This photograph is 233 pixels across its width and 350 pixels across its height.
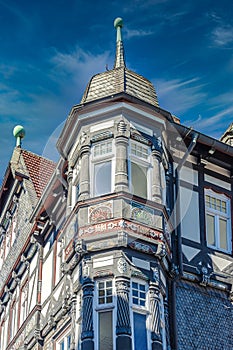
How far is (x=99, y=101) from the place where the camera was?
20500 millimetres

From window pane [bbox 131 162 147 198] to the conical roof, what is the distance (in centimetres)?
185

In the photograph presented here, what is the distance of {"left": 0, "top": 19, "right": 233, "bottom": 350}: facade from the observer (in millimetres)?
18266

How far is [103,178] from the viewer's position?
1992cm

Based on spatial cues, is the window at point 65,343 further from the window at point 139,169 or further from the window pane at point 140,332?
the window at point 139,169

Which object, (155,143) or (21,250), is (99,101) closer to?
(155,143)

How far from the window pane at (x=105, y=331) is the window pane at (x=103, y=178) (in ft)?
10.2

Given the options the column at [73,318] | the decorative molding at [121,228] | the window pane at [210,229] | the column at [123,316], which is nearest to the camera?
the column at [123,316]

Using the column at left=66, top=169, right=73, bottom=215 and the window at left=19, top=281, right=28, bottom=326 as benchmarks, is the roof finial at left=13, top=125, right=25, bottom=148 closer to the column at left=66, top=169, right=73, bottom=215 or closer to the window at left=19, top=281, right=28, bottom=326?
the window at left=19, top=281, right=28, bottom=326

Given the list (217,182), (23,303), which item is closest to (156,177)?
(217,182)

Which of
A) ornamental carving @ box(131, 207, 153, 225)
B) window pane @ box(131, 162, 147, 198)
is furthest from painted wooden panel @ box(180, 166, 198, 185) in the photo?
ornamental carving @ box(131, 207, 153, 225)

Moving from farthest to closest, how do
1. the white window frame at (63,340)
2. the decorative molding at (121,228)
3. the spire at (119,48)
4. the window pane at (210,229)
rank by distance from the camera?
the spire at (119,48)
the window pane at (210,229)
the white window frame at (63,340)
the decorative molding at (121,228)

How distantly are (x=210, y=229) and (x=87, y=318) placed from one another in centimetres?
494

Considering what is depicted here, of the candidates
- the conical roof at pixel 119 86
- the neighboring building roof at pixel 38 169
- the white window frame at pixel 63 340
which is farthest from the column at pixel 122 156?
the neighboring building roof at pixel 38 169

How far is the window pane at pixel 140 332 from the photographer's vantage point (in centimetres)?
1769
